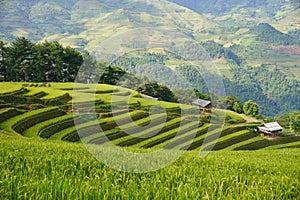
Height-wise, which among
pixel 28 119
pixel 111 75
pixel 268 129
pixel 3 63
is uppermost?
pixel 3 63

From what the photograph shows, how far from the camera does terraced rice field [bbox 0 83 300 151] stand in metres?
25.0

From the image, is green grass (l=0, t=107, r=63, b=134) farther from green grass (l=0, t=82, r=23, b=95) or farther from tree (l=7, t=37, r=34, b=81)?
tree (l=7, t=37, r=34, b=81)

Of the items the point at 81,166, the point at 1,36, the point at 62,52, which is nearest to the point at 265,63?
the point at 1,36

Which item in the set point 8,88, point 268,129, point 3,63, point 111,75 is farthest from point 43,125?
point 111,75

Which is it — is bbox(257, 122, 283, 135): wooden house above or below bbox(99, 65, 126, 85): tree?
below

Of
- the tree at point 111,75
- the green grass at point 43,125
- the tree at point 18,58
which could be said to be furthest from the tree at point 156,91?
the green grass at point 43,125

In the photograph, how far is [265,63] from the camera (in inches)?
6900

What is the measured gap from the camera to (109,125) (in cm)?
2842

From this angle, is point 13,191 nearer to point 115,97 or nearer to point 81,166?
point 81,166

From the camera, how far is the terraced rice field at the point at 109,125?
2502cm

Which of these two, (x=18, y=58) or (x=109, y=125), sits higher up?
(x=18, y=58)

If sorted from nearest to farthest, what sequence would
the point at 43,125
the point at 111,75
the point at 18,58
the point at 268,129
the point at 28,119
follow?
1. the point at 43,125
2. the point at 28,119
3. the point at 268,129
4. the point at 18,58
5. the point at 111,75

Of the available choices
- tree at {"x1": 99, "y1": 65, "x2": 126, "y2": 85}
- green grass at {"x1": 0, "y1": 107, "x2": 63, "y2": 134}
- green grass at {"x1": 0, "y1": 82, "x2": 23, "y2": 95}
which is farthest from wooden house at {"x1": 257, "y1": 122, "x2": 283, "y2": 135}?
green grass at {"x1": 0, "y1": 82, "x2": 23, "y2": 95}

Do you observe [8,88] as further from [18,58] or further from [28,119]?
[18,58]
